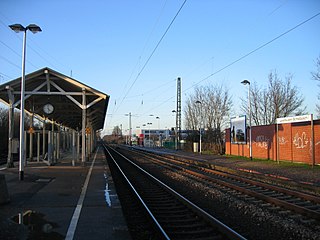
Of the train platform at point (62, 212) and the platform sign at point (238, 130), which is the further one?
the platform sign at point (238, 130)

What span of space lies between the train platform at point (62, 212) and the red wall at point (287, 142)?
15.1 meters

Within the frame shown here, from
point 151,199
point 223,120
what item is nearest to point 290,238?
point 151,199

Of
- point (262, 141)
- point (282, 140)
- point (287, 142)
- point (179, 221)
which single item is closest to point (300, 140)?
point (287, 142)

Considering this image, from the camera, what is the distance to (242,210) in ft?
31.1

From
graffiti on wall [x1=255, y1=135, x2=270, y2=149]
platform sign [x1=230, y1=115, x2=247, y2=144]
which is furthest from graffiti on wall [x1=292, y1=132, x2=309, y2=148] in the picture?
platform sign [x1=230, y1=115, x2=247, y2=144]

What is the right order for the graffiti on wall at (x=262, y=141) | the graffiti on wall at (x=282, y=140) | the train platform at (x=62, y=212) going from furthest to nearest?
the graffiti on wall at (x=262, y=141), the graffiti on wall at (x=282, y=140), the train platform at (x=62, y=212)

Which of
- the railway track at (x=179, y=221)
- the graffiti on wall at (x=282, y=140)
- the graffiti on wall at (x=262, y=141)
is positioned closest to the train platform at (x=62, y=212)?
the railway track at (x=179, y=221)

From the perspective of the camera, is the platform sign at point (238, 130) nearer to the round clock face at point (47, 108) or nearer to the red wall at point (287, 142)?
the red wall at point (287, 142)

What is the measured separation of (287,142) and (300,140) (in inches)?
66.4

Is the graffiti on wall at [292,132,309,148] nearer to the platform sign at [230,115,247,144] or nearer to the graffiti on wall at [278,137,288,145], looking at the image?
the graffiti on wall at [278,137,288,145]

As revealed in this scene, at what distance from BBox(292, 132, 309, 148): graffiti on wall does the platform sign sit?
7292 mm

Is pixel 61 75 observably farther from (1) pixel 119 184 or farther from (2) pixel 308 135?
(2) pixel 308 135

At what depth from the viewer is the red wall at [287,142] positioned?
23172 mm

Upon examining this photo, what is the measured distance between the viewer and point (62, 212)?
862 cm
